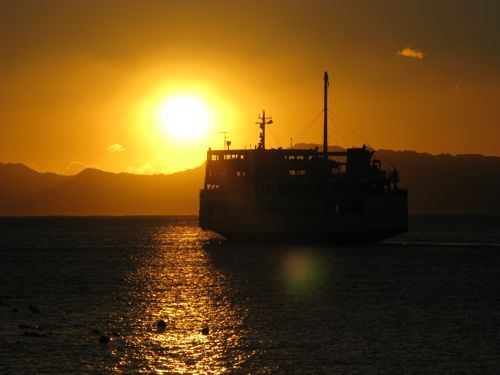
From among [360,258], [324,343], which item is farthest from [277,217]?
[324,343]

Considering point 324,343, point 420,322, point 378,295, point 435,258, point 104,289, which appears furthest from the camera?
point 435,258

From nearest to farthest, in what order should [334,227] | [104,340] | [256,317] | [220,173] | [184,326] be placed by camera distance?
[104,340] → [184,326] → [256,317] → [334,227] → [220,173]

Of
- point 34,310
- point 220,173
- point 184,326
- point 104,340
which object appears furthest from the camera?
point 220,173

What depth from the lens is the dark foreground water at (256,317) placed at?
1296 inches

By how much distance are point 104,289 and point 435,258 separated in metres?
46.9

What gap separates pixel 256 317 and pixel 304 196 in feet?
173

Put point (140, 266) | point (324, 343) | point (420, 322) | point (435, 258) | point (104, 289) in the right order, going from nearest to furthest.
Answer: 1. point (324, 343)
2. point (420, 322)
3. point (104, 289)
4. point (140, 266)
5. point (435, 258)

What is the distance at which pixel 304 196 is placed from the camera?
97.8 meters

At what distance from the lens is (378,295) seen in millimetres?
57312

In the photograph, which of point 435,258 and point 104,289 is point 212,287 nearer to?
point 104,289

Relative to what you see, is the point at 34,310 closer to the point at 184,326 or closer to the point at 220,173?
the point at 184,326

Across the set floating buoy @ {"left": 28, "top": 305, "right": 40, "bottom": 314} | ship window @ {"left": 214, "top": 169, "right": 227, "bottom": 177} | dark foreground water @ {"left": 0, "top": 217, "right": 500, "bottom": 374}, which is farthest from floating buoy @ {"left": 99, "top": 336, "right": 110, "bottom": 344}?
ship window @ {"left": 214, "top": 169, "right": 227, "bottom": 177}

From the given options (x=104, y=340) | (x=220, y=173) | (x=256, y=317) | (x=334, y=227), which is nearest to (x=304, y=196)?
(x=334, y=227)

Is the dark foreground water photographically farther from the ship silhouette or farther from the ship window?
the ship window
